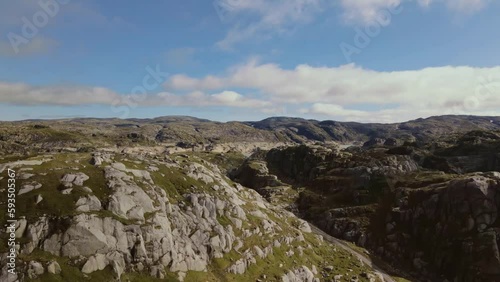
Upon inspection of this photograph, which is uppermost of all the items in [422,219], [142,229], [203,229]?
[142,229]

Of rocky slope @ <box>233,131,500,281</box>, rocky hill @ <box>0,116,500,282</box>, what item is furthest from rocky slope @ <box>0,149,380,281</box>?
rocky slope @ <box>233,131,500,281</box>

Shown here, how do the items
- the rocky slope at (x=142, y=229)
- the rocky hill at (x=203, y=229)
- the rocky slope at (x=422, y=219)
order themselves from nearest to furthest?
the rocky slope at (x=142, y=229) → the rocky hill at (x=203, y=229) → the rocky slope at (x=422, y=219)

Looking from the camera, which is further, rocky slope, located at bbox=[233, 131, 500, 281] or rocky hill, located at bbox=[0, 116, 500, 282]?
rocky slope, located at bbox=[233, 131, 500, 281]

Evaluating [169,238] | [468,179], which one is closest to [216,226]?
[169,238]

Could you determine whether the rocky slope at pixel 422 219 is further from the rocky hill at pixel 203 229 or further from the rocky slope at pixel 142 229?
the rocky slope at pixel 142 229

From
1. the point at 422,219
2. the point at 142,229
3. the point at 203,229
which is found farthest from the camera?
the point at 422,219

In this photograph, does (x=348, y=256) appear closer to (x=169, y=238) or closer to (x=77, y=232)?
(x=169, y=238)

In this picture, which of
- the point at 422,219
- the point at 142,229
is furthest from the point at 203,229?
the point at 422,219

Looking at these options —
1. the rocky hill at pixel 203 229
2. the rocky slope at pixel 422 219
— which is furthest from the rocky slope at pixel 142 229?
the rocky slope at pixel 422 219

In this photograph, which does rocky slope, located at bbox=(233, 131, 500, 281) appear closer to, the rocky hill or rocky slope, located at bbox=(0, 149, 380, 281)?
the rocky hill

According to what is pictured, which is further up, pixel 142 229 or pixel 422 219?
pixel 142 229

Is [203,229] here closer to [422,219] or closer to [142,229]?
[142,229]
